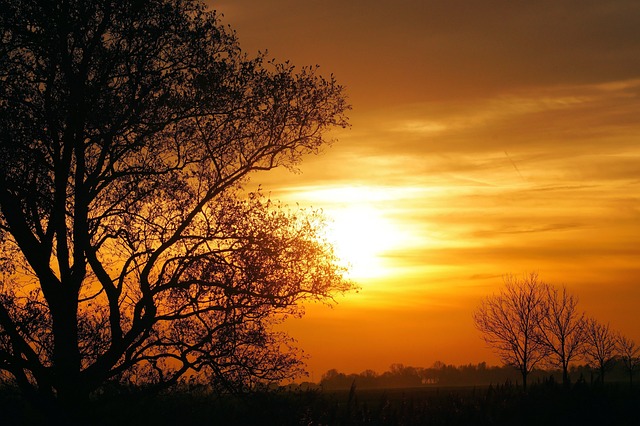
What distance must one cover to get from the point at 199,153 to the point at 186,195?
1.39m

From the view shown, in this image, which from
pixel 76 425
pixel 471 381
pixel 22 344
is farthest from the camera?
pixel 471 381

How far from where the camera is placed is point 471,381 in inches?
7854

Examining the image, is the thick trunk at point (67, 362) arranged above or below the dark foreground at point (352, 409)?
above

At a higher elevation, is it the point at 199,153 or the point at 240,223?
the point at 199,153

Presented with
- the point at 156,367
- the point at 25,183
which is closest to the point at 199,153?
the point at 25,183

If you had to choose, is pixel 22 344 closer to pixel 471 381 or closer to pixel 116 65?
pixel 116 65

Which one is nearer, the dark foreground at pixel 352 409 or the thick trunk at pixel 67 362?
the dark foreground at pixel 352 409

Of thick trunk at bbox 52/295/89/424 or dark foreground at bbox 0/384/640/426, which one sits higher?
thick trunk at bbox 52/295/89/424

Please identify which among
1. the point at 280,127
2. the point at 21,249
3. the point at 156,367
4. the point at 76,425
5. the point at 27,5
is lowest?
the point at 76,425

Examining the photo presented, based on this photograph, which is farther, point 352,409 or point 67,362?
point 352,409

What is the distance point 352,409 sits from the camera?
23.9 m

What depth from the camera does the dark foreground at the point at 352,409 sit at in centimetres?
1934

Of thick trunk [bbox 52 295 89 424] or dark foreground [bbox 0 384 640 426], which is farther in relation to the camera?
thick trunk [bbox 52 295 89 424]

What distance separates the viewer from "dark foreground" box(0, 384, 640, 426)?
1934cm
